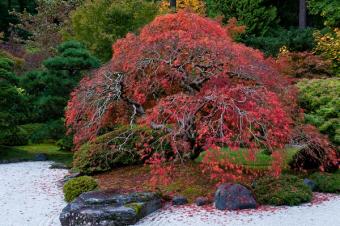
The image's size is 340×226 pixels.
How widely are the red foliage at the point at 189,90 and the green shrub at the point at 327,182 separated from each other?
1.72 meters

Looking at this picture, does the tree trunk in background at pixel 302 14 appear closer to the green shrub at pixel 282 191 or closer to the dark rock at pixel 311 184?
the dark rock at pixel 311 184

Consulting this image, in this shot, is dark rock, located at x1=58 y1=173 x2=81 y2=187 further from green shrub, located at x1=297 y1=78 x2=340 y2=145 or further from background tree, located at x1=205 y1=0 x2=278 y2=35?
background tree, located at x1=205 y1=0 x2=278 y2=35

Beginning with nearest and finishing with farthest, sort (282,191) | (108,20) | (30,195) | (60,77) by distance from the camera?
(282,191) < (30,195) < (60,77) < (108,20)

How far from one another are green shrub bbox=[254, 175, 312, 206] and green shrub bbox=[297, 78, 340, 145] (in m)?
1.78

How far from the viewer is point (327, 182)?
11922 mm

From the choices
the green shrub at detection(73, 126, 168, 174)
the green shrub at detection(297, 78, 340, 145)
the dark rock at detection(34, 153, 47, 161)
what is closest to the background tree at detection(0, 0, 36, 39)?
the dark rock at detection(34, 153, 47, 161)

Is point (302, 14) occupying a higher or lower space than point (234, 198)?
higher

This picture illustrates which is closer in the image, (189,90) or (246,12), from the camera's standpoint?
(189,90)

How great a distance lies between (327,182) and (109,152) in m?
5.90

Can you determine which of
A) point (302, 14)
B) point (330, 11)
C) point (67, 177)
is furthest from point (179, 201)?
point (302, 14)

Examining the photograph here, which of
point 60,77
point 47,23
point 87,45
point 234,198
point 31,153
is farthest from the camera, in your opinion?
point 47,23

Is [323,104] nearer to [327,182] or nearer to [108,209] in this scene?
[327,182]

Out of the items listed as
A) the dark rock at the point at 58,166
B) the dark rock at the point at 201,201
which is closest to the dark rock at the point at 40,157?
the dark rock at the point at 58,166

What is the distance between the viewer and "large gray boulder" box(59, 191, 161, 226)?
9.82m
